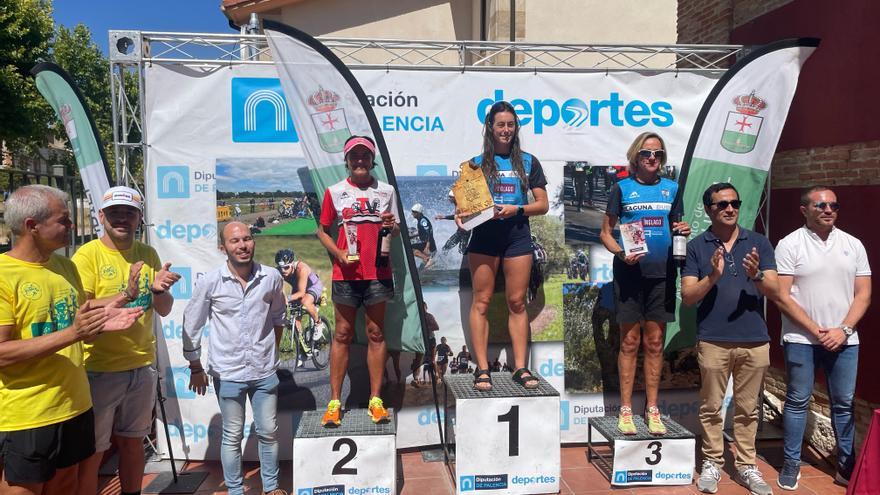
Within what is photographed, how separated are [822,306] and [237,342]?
3687mm

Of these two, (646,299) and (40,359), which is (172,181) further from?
(646,299)

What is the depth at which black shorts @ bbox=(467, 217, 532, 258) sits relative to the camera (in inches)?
159

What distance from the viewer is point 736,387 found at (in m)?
3.86

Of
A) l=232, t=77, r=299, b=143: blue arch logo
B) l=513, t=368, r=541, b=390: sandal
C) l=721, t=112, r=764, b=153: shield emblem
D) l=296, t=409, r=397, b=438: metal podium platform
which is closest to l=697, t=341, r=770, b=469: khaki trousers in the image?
l=513, t=368, r=541, b=390: sandal

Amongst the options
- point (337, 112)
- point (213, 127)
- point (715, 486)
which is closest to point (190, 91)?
point (213, 127)

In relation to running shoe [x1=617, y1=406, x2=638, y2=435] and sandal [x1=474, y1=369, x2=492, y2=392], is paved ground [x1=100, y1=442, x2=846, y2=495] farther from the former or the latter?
sandal [x1=474, y1=369, x2=492, y2=392]

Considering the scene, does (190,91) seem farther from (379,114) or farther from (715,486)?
(715,486)

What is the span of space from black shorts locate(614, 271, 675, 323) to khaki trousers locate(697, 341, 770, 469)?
0.32 meters

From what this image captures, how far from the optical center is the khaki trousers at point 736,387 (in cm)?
376

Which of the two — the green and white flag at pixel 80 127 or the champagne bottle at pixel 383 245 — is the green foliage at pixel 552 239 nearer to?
the champagne bottle at pixel 383 245

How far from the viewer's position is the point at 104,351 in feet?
10.5

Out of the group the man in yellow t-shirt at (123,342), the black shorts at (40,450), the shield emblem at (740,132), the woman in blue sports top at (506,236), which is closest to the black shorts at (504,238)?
the woman in blue sports top at (506,236)

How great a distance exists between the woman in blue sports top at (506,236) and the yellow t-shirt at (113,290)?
211cm

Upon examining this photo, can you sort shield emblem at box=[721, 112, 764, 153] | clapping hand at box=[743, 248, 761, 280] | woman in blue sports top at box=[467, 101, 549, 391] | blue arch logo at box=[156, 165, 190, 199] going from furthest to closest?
shield emblem at box=[721, 112, 764, 153] < blue arch logo at box=[156, 165, 190, 199] < woman in blue sports top at box=[467, 101, 549, 391] < clapping hand at box=[743, 248, 761, 280]
